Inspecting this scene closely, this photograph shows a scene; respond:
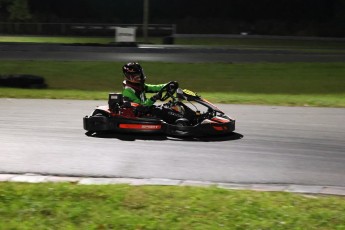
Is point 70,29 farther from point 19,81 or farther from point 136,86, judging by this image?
point 136,86

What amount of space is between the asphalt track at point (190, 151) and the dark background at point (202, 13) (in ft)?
167

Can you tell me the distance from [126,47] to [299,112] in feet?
68.2

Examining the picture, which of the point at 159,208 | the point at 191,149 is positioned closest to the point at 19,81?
the point at 191,149

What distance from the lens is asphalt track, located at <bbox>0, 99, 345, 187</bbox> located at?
7.66 metres

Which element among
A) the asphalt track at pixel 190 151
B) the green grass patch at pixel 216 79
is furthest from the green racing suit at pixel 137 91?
the green grass patch at pixel 216 79

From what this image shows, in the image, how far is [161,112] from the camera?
10.0 m

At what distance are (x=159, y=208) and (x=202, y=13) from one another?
6750 cm

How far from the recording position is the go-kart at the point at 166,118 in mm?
9672

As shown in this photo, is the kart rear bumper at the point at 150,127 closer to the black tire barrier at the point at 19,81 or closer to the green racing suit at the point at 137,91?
the green racing suit at the point at 137,91

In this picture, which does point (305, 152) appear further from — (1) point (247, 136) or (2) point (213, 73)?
(2) point (213, 73)

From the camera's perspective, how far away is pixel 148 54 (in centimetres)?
3002

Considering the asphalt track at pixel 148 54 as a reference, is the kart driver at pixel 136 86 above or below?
below

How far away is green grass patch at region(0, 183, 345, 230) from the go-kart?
126 inches

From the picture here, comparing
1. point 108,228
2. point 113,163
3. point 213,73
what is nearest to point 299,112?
point 113,163
